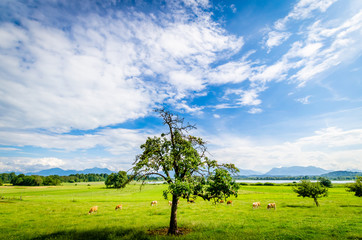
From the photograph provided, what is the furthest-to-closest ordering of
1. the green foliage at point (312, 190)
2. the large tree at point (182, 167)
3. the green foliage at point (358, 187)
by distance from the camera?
the green foliage at point (312, 190) < the green foliage at point (358, 187) < the large tree at point (182, 167)

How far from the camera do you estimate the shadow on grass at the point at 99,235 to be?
680 inches

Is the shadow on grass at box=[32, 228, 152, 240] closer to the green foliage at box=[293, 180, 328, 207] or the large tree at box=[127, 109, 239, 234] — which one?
the large tree at box=[127, 109, 239, 234]

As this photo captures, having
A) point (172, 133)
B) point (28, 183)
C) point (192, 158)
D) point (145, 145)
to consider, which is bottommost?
point (28, 183)

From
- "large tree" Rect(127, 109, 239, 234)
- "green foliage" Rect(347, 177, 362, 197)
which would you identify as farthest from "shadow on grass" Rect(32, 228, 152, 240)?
"green foliage" Rect(347, 177, 362, 197)

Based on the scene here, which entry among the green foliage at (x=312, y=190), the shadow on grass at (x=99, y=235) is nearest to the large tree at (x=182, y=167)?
the shadow on grass at (x=99, y=235)

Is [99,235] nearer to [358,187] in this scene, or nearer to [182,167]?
[182,167]

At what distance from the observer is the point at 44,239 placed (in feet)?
55.8

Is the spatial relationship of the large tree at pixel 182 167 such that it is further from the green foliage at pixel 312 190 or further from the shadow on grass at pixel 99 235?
the green foliage at pixel 312 190

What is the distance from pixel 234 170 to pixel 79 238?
16.0 metres

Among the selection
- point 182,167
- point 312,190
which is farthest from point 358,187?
point 182,167

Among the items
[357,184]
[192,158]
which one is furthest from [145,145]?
[357,184]

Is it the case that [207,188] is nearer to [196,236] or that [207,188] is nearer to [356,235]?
[196,236]

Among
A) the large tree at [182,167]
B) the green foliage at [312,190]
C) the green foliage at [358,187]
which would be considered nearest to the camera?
the large tree at [182,167]

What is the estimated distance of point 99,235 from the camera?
18094 millimetres
